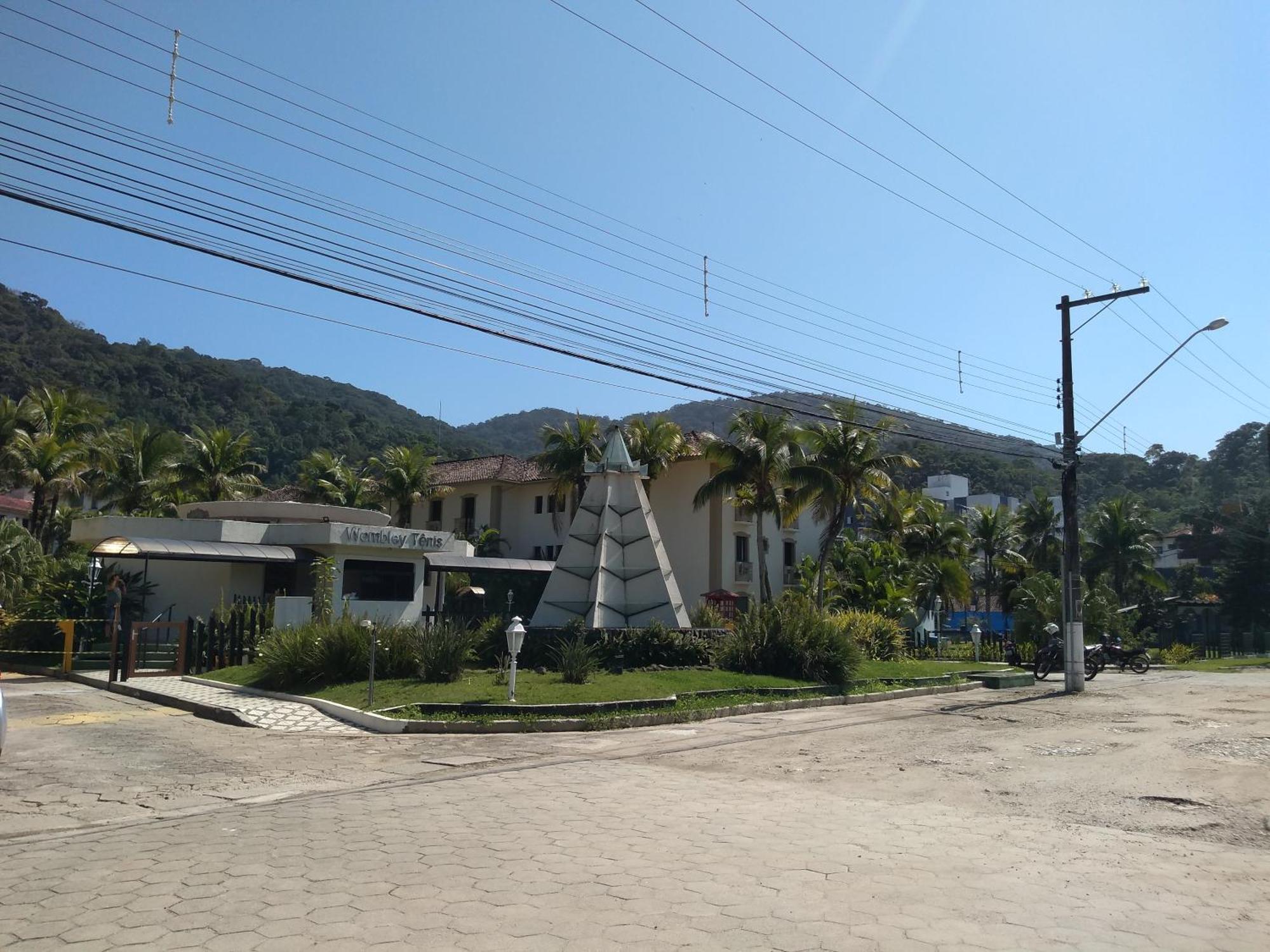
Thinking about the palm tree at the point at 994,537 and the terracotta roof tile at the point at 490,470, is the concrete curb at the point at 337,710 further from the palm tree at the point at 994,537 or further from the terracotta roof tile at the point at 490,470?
the palm tree at the point at 994,537

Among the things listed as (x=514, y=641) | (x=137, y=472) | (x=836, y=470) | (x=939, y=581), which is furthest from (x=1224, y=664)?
(x=137, y=472)

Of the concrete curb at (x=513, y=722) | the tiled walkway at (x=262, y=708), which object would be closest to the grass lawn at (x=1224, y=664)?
the concrete curb at (x=513, y=722)

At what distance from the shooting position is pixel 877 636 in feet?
93.9

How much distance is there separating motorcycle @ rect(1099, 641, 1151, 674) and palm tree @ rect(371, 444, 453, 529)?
32476 millimetres

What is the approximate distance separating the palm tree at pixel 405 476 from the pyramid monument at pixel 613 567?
27.9 m

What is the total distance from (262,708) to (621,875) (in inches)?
439

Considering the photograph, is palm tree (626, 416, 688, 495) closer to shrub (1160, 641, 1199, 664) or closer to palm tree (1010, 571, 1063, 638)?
palm tree (1010, 571, 1063, 638)

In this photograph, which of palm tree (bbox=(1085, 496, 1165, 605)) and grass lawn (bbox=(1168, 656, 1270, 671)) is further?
palm tree (bbox=(1085, 496, 1165, 605))

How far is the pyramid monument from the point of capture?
22.1 m

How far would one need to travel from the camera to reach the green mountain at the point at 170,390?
252 ft

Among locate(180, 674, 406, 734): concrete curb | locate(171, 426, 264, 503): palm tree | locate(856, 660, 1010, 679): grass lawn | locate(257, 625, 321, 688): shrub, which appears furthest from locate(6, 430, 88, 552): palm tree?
locate(856, 660, 1010, 679): grass lawn

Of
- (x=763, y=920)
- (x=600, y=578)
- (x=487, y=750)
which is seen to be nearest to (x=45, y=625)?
(x=600, y=578)

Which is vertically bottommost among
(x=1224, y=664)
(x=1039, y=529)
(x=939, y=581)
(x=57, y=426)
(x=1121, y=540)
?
(x=1224, y=664)

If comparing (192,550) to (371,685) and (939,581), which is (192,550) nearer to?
(371,685)
